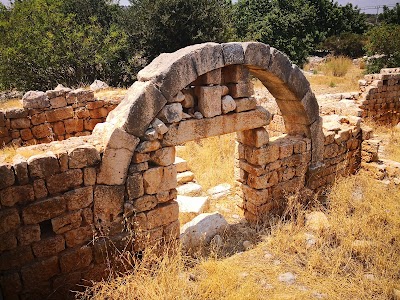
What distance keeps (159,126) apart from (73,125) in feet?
16.3

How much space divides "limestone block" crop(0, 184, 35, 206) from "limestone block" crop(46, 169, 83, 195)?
19 cm

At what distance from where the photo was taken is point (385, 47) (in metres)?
15.6

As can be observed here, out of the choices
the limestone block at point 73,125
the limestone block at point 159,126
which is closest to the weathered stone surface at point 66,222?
the limestone block at point 159,126

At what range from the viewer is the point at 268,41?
73.4 feet

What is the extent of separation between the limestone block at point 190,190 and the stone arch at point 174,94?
1734mm

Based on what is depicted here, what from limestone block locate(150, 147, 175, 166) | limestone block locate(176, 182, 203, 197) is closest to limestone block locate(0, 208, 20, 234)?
limestone block locate(150, 147, 175, 166)

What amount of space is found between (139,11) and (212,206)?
12.1 meters

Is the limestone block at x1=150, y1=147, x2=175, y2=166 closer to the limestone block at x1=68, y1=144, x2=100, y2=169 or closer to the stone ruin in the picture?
the stone ruin

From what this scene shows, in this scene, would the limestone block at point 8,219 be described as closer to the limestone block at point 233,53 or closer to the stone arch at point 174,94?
the stone arch at point 174,94

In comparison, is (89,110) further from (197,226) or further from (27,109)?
(197,226)

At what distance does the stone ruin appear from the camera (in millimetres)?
3291

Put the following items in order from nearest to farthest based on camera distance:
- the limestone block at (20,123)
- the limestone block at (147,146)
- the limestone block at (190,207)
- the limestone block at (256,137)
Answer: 1. the limestone block at (147,146)
2. the limestone block at (256,137)
3. the limestone block at (190,207)
4. the limestone block at (20,123)

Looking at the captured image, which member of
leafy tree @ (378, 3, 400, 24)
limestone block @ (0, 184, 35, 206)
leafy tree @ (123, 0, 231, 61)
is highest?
leafy tree @ (378, 3, 400, 24)

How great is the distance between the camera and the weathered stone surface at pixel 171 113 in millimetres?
3932
